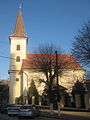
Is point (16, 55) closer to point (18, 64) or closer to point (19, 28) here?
point (18, 64)

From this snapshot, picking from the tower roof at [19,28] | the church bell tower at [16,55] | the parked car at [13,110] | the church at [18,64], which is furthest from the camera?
the tower roof at [19,28]

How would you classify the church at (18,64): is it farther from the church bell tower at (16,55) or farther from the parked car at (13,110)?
the parked car at (13,110)

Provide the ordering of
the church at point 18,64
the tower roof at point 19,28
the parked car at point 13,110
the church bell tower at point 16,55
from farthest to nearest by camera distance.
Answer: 1. the tower roof at point 19,28
2. the church bell tower at point 16,55
3. the church at point 18,64
4. the parked car at point 13,110

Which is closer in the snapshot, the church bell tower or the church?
the church

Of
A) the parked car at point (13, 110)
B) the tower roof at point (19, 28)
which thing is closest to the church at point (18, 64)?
the tower roof at point (19, 28)

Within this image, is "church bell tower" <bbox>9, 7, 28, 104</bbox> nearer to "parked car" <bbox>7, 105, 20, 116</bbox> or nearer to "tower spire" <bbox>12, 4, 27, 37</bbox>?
"tower spire" <bbox>12, 4, 27, 37</bbox>

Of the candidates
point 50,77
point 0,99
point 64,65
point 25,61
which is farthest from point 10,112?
point 0,99

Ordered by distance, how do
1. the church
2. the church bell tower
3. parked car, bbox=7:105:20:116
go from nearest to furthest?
parked car, bbox=7:105:20:116 → the church → the church bell tower

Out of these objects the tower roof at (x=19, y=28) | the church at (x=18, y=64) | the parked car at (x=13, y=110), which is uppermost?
the tower roof at (x=19, y=28)

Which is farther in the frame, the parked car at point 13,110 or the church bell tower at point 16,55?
the church bell tower at point 16,55

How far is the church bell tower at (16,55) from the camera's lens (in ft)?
224

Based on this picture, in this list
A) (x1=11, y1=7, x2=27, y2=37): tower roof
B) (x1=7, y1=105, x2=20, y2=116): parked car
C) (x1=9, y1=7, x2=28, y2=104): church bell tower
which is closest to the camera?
(x1=7, y1=105, x2=20, y2=116): parked car

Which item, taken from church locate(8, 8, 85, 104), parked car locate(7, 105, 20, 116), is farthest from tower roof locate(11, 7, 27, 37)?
parked car locate(7, 105, 20, 116)

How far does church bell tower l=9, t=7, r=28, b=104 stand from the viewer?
6831cm
